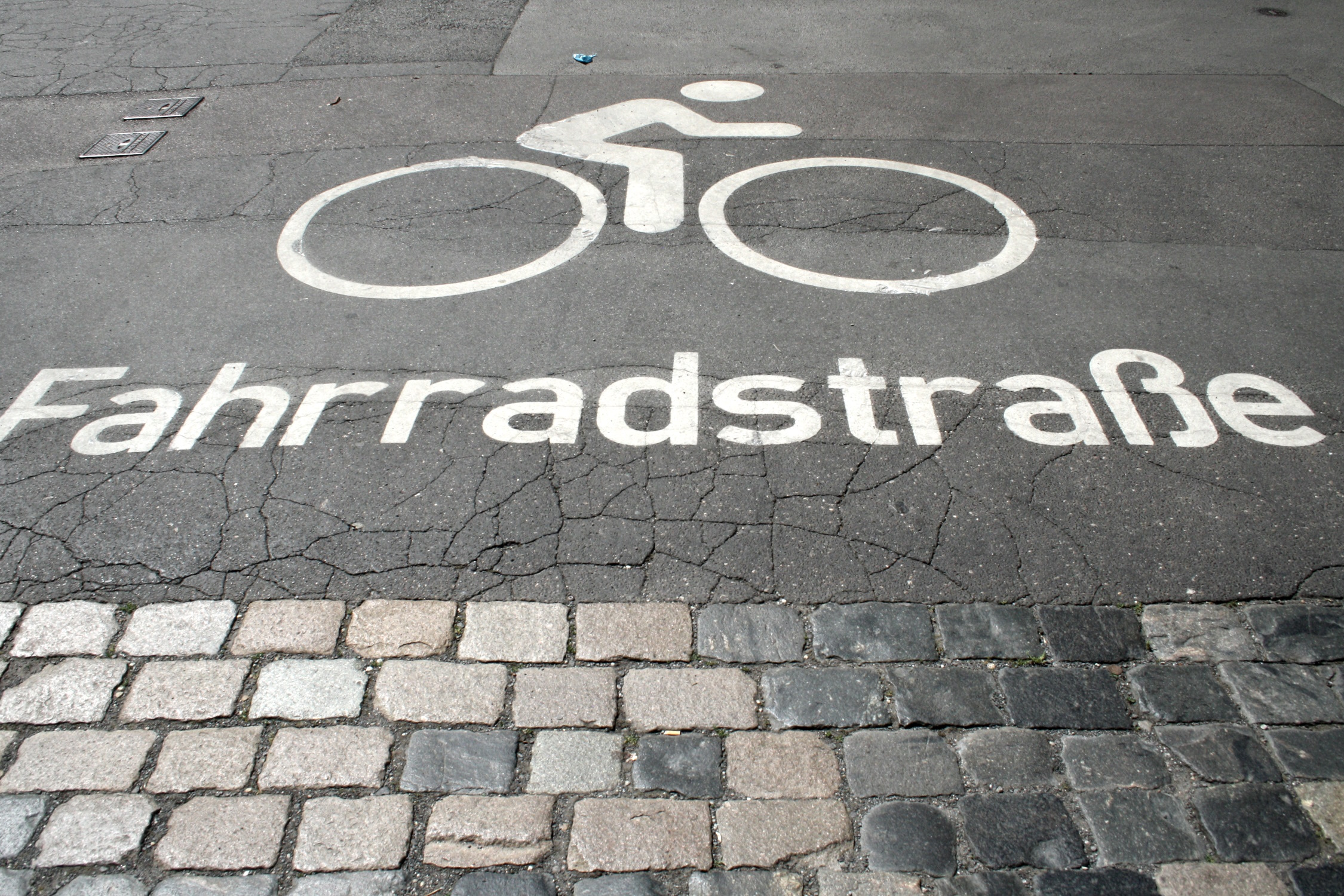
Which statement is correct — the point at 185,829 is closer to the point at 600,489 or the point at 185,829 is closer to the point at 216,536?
the point at 216,536

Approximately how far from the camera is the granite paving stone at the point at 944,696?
128 inches

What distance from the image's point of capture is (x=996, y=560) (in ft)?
12.5

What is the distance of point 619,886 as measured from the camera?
280cm

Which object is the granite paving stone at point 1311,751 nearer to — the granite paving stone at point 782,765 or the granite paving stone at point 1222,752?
the granite paving stone at point 1222,752

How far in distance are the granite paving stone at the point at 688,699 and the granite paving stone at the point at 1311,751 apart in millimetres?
1755

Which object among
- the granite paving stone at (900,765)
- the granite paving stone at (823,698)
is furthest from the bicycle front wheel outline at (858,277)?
the granite paving stone at (900,765)

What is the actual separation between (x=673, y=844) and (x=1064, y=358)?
333 centimetres

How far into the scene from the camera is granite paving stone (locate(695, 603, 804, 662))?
11.4 ft

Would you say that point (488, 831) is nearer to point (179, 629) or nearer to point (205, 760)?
point (205, 760)

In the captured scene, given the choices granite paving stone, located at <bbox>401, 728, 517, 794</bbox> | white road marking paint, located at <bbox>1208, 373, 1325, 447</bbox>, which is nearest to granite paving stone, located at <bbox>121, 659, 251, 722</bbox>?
granite paving stone, located at <bbox>401, 728, 517, 794</bbox>

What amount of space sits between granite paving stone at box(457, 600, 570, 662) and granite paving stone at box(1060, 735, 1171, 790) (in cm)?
180

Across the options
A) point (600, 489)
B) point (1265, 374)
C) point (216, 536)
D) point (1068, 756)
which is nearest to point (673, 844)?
point (1068, 756)

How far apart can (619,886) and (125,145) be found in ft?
24.1

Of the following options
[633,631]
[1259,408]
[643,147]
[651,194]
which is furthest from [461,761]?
[643,147]
